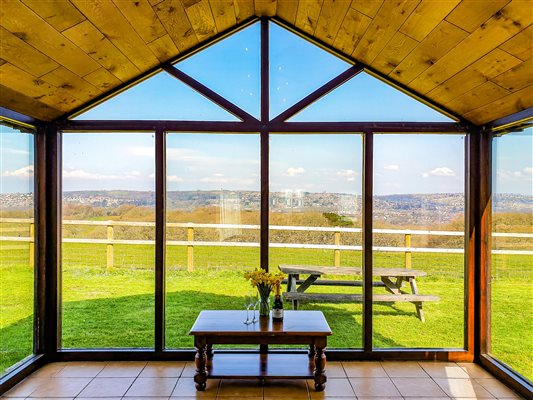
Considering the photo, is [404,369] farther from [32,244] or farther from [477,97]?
[32,244]

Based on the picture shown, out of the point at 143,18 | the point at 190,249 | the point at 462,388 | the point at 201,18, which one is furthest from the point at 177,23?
the point at 462,388

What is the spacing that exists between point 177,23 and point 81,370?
10.1 feet

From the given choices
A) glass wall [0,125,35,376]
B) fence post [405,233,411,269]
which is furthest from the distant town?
glass wall [0,125,35,376]

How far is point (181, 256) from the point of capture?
4078 mm

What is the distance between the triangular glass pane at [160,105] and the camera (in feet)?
13.0

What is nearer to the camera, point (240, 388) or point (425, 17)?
point (425, 17)

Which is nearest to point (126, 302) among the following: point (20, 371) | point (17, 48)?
point (20, 371)

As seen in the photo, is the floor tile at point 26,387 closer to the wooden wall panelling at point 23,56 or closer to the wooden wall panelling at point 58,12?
the wooden wall panelling at point 23,56

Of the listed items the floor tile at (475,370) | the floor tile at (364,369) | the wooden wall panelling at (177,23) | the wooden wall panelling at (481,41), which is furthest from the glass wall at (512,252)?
the wooden wall panelling at (177,23)

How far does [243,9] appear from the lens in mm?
3646

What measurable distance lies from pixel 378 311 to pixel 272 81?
7.92 feet

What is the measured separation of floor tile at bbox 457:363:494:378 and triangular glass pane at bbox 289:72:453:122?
229 cm

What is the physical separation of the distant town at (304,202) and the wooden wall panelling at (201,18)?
143cm

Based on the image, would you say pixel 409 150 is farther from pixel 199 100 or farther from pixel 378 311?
pixel 199 100
